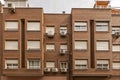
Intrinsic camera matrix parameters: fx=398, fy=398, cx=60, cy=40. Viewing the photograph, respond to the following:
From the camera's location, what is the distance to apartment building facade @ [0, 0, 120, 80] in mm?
44531

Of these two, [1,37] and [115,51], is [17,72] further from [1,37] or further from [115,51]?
[115,51]

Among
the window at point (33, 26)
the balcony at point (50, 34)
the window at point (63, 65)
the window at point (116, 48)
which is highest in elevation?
the window at point (33, 26)

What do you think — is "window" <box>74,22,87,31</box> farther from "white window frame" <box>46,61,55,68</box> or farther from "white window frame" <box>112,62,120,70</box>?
"white window frame" <box>112,62,120,70</box>

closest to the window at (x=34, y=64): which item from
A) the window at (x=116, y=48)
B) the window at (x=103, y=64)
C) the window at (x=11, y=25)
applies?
the window at (x=11, y=25)

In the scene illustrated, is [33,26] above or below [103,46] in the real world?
above

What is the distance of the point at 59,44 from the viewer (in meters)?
45.9

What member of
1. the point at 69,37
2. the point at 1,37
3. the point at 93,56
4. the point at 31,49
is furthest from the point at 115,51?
the point at 1,37

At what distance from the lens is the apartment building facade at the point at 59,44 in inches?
1753

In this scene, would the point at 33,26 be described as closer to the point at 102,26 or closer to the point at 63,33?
the point at 63,33

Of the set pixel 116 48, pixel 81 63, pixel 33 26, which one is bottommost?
pixel 81 63

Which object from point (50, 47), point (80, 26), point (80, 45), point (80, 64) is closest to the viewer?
point (80, 64)

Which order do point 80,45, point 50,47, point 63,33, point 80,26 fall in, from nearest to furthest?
point 80,45, point 80,26, point 63,33, point 50,47

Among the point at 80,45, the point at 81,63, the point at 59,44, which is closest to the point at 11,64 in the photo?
the point at 59,44

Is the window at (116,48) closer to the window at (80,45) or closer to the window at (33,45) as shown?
the window at (80,45)
